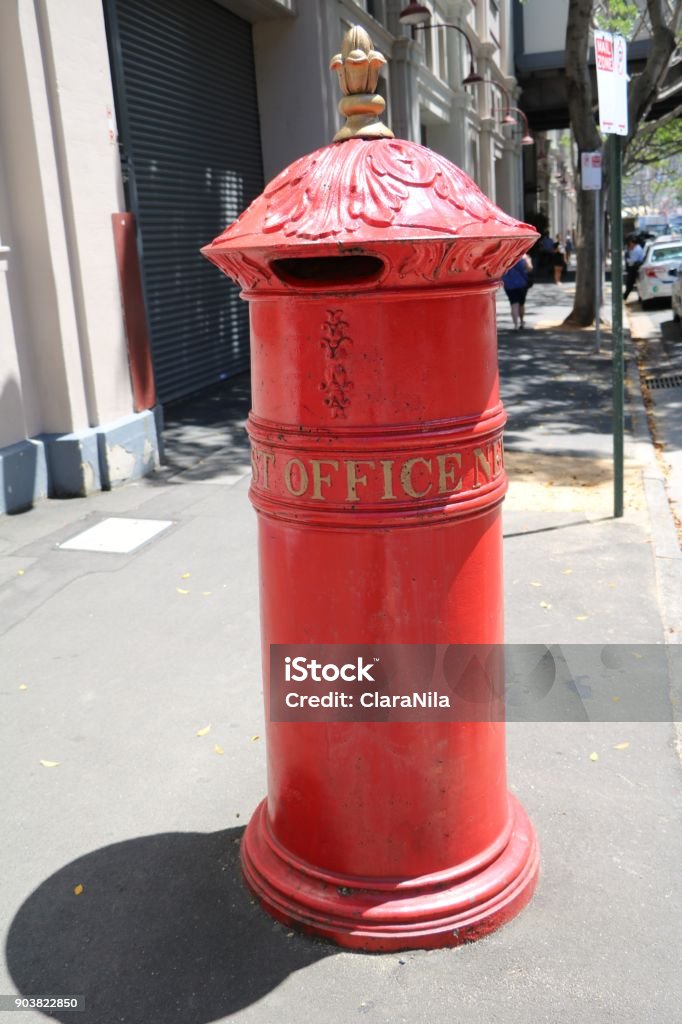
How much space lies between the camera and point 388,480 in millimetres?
2516

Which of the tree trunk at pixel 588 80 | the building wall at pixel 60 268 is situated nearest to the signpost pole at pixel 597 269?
the tree trunk at pixel 588 80

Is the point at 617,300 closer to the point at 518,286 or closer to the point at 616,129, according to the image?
the point at 616,129

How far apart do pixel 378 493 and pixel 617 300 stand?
4616 millimetres

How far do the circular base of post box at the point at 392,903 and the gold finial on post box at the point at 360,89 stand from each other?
2168 millimetres

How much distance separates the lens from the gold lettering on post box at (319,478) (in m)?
2.54

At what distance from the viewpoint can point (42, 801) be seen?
368 cm

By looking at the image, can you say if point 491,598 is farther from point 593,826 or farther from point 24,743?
point 24,743

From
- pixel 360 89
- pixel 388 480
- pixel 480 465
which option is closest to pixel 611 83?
pixel 360 89

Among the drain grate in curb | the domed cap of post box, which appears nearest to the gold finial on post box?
the domed cap of post box

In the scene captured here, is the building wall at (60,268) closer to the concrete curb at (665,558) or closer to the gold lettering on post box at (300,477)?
the concrete curb at (665,558)

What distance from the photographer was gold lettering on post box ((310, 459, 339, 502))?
8.32 feet

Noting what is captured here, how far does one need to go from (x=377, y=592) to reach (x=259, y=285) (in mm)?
887

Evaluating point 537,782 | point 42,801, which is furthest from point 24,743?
point 537,782

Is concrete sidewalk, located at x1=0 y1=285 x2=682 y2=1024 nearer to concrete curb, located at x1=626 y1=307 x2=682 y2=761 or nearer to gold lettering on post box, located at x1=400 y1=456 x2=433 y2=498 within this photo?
concrete curb, located at x1=626 y1=307 x2=682 y2=761
